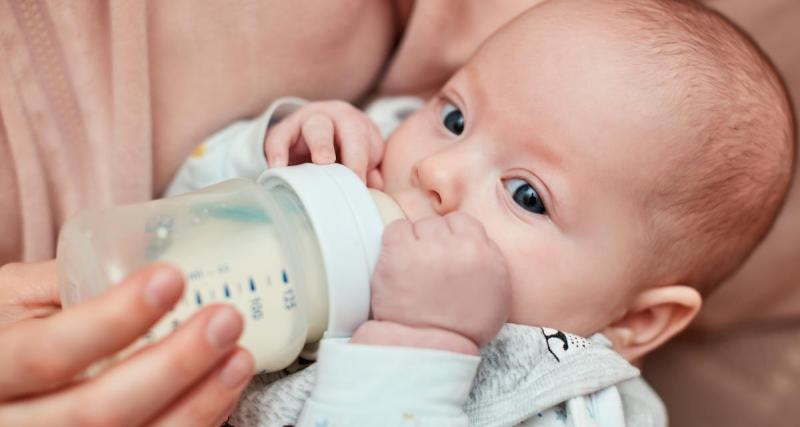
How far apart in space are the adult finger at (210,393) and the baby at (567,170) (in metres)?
Answer: 0.14

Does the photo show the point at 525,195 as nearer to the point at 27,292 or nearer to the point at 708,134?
the point at 708,134

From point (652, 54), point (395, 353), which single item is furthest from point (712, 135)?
point (395, 353)

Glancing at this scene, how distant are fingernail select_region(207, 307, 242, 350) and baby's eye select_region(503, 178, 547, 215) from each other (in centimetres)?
43

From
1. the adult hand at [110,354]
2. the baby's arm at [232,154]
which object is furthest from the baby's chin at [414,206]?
the adult hand at [110,354]

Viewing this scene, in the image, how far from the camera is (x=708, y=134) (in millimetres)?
938

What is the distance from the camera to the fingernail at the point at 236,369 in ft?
2.10

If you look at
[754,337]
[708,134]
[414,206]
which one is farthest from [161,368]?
[754,337]

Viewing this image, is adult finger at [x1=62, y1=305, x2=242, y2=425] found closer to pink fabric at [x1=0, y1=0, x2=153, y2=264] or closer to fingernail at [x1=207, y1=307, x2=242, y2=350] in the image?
fingernail at [x1=207, y1=307, x2=242, y2=350]

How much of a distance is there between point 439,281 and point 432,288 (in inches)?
0.4

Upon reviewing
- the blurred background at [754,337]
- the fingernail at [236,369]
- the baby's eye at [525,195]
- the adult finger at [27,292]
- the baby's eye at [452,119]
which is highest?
the baby's eye at [452,119]

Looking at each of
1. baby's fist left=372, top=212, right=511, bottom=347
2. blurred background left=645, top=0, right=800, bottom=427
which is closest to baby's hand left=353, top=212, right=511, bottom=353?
baby's fist left=372, top=212, right=511, bottom=347

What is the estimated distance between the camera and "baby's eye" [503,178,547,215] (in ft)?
3.01

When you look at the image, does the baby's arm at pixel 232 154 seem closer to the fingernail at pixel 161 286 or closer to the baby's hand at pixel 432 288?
the baby's hand at pixel 432 288

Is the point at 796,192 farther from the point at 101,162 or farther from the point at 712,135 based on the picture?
the point at 101,162
